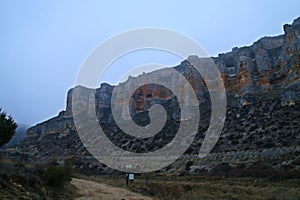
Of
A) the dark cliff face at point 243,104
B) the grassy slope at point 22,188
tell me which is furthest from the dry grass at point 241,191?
the dark cliff face at point 243,104

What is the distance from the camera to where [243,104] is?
148 ft

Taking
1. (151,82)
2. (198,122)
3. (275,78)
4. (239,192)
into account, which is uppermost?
(151,82)

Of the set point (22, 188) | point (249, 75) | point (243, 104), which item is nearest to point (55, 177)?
point (22, 188)

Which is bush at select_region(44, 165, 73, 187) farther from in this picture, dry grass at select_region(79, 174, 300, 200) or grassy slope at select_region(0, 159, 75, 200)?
dry grass at select_region(79, 174, 300, 200)

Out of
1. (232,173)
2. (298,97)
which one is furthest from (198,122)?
(232,173)

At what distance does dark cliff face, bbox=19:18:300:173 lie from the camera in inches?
1316

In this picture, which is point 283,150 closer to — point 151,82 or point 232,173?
point 232,173

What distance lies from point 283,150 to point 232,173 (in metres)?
7.10

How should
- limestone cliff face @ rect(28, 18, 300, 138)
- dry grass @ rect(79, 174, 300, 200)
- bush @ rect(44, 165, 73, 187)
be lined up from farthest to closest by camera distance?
limestone cliff face @ rect(28, 18, 300, 138) → dry grass @ rect(79, 174, 300, 200) → bush @ rect(44, 165, 73, 187)

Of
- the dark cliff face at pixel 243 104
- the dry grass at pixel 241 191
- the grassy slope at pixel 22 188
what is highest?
the dark cliff face at pixel 243 104

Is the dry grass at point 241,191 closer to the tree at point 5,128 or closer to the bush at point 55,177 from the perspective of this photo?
the bush at point 55,177

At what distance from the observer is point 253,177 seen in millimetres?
20109

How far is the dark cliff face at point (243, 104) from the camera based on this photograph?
A: 110ft

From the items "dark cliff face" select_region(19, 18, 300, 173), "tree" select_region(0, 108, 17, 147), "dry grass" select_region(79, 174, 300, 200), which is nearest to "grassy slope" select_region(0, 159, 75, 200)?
"tree" select_region(0, 108, 17, 147)
